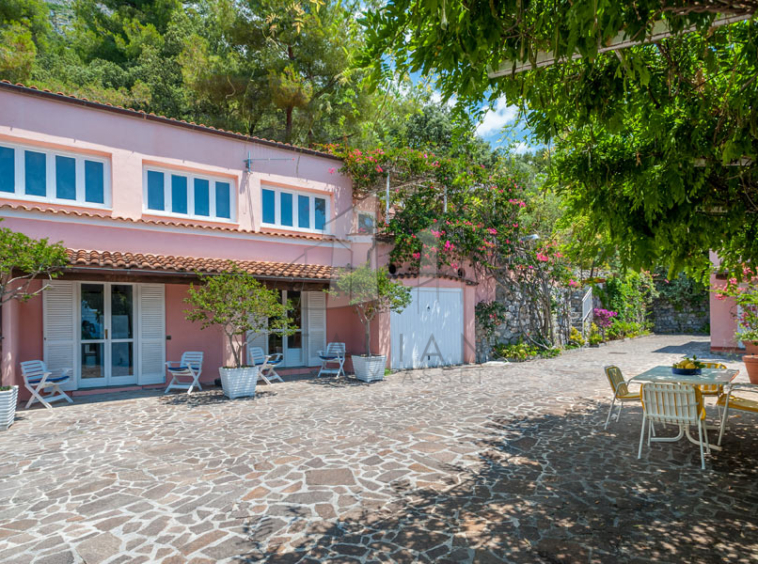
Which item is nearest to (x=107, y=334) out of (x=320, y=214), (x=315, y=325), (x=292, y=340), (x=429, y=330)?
(x=292, y=340)

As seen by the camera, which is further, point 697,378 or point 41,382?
point 41,382

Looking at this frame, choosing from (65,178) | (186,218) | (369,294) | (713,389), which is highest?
(65,178)

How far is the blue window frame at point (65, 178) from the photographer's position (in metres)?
9.80

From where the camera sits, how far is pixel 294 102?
53.9 feet

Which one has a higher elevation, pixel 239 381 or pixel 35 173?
pixel 35 173

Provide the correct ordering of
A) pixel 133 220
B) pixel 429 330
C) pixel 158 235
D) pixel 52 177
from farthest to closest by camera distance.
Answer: pixel 429 330, pixel 158 235, pixel 133 220, pixel 52 177

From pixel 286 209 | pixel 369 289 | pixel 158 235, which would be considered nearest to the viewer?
pixel 158 235

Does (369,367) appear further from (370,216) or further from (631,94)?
(631,94)

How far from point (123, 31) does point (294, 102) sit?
9404 millimetres

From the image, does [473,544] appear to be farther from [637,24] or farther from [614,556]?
[637,24]

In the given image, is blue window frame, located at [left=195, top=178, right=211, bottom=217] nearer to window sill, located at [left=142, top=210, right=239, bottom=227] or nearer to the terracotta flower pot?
window sill, located at [left=142, top=210, right=239, bottom=227]

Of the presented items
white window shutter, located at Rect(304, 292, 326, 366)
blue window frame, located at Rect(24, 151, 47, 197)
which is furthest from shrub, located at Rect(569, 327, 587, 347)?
blue window frame, located at Rect(24, 151, 47, 197)

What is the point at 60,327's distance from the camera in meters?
9.65

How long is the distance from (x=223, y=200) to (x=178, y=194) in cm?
113
